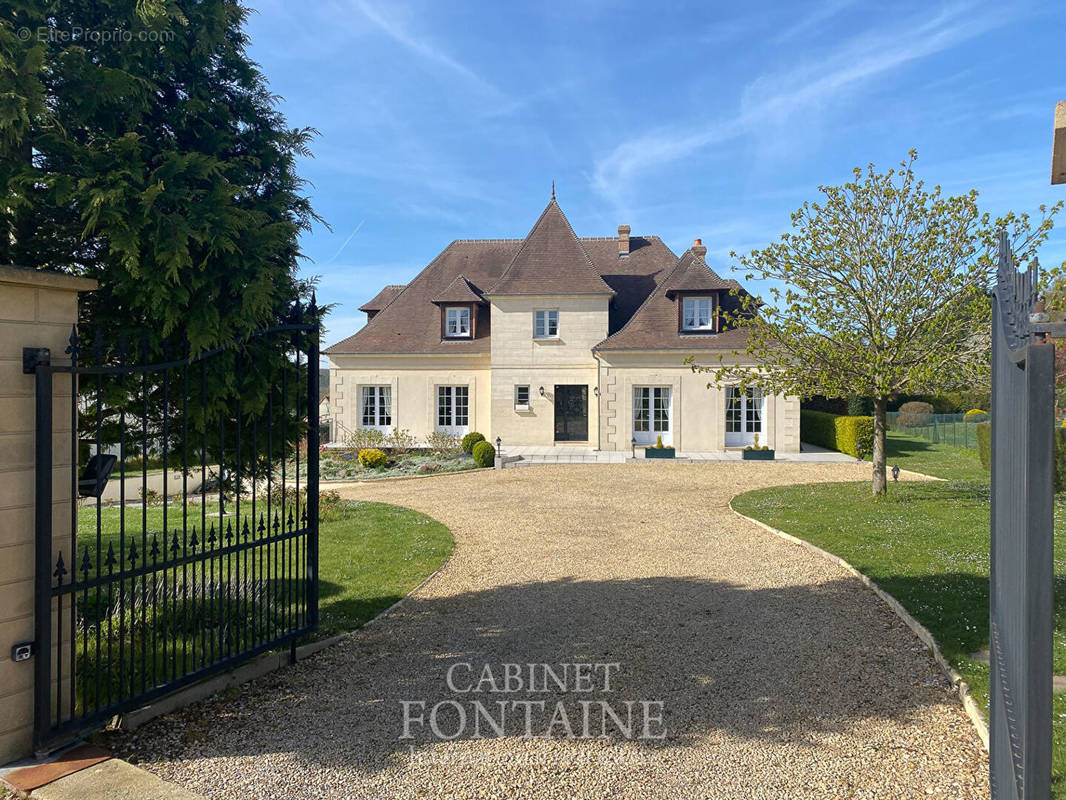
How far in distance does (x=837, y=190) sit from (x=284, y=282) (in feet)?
33.3

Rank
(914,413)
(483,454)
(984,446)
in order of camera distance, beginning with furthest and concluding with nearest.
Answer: (914,413) → (483,454) → (984,446)

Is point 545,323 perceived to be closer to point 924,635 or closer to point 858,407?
point 858,407

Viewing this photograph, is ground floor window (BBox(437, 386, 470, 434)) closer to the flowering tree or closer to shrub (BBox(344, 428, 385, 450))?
shrub (BBox(344, 428, 385, 450))

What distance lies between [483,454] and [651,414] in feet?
20.5

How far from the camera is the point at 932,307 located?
11109 mm

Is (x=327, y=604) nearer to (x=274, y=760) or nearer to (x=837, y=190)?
(x=274, y=760)

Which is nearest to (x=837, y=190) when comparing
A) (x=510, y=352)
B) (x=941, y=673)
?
(x=941, y=673)

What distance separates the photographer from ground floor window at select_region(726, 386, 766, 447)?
21.2 m

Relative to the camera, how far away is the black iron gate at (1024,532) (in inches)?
63.3

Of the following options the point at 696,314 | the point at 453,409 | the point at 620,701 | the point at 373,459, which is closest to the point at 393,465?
the point at 373,459

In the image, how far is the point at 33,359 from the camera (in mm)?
3549

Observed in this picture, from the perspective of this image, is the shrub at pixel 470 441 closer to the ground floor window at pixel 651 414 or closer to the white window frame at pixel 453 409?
the white window frame at pixel 453 409

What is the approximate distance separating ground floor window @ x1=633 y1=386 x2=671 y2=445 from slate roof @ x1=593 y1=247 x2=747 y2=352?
5.19 feet

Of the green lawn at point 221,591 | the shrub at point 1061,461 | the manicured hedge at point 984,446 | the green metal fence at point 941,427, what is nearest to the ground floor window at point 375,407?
the green lawn at point 221,591
